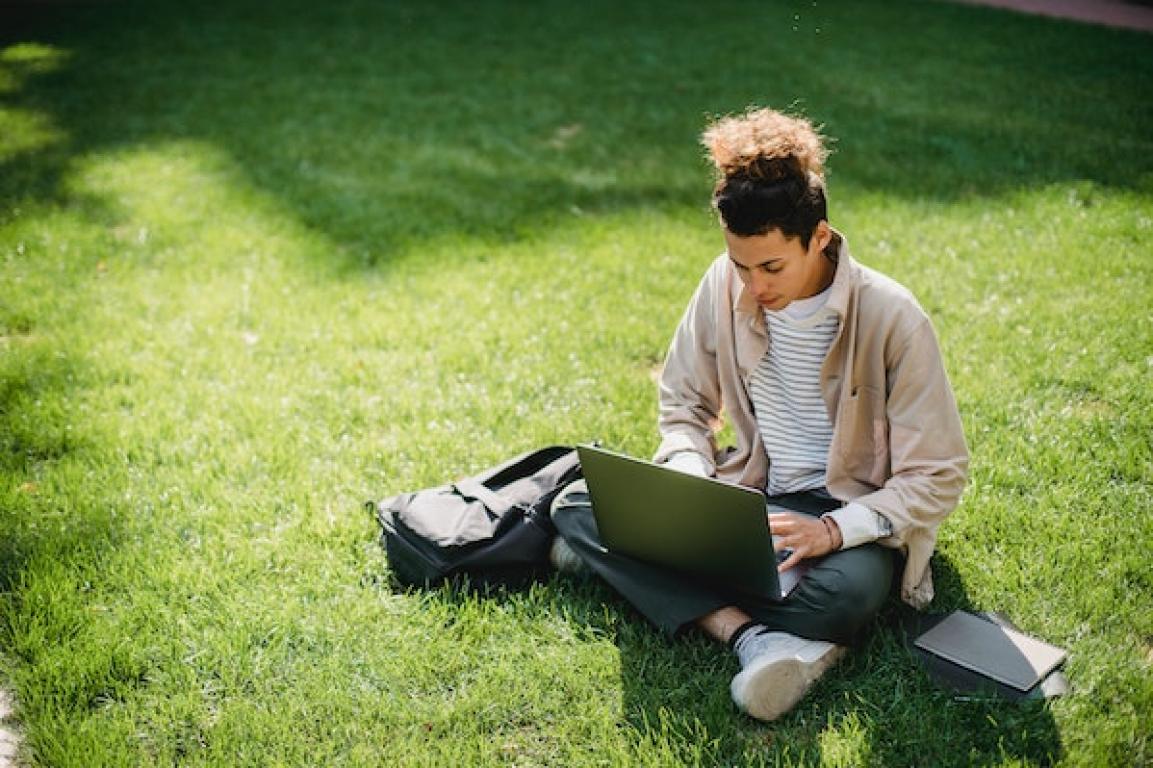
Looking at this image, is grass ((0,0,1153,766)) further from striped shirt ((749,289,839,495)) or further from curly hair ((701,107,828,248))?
curly hair ((701,107,828,248))

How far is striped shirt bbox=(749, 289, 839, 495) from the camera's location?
287cm

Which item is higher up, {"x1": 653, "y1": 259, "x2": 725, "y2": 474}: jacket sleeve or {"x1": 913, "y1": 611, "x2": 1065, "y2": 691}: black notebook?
{"x1": 653, "y1": 259, "x2": 725, "y2": 474}: jacket sleeve

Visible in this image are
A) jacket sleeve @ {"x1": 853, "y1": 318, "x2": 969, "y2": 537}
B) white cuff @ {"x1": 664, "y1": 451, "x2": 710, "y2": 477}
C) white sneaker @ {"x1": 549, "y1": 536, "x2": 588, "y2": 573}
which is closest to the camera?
jacket sleeve @ {"x1": 853, "y1": 318, "x2": 969, "y2": 537}

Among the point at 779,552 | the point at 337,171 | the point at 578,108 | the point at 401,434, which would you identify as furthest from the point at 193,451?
the point at 578,108

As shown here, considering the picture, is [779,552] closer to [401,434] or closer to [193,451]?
[401,434]

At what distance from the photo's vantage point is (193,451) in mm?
3777

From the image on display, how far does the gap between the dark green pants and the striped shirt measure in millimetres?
73

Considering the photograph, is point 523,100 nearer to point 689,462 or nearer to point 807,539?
point 689,462

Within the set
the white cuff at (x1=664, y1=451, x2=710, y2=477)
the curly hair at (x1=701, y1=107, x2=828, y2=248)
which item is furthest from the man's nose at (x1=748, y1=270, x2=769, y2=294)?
the white cuff at (x1=664, y1=451, x2=710, y2=477)

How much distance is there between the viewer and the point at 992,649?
264 cm

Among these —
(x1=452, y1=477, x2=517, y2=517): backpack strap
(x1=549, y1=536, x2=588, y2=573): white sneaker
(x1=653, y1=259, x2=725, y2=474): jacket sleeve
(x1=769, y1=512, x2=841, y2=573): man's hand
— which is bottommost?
(x1=549, y1=536, x2=588, y2=573): white sneaker

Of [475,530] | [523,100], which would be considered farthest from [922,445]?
Answer: [523,100]

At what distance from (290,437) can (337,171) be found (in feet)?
10.1

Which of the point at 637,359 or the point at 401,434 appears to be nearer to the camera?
the point at 401,434
